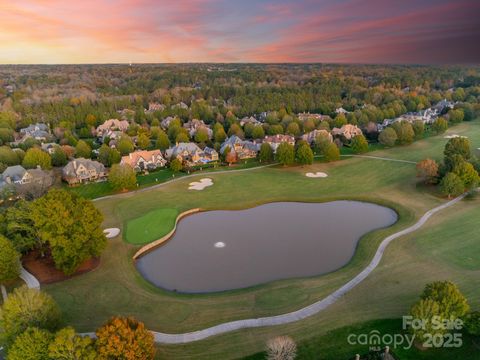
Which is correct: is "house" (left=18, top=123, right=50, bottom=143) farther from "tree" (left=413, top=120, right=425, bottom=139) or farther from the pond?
→ "tree" (left=413, top=120, right=425, bottom=139)

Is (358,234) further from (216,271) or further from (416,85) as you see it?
(416,85)

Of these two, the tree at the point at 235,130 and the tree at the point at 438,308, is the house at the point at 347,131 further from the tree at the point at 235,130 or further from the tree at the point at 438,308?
the tree at the point at 438,308

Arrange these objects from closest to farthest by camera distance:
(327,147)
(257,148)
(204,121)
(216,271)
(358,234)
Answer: (216,271) < (358,234) < (327,147) < (257,148) < (204,121)

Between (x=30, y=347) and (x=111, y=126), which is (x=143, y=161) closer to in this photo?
(x=111, y=126)

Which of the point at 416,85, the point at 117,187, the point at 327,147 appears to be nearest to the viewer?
the point at 117,187

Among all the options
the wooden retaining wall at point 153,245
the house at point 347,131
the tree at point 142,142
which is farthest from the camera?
the house at point 347,131

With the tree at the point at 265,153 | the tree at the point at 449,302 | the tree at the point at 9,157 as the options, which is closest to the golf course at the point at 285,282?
the tree at the point at 449,302

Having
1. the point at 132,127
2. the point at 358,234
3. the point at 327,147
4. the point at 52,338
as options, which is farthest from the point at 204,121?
the point at 52,338
